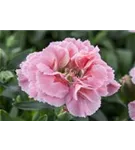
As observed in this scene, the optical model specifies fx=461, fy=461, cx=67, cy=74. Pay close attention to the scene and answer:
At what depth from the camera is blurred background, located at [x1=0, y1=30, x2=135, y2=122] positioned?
118cm

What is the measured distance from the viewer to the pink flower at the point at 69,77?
1.09 meters

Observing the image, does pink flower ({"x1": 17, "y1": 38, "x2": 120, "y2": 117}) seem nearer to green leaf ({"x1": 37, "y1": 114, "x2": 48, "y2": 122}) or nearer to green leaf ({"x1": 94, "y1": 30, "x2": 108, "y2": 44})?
green leaf ({"x1": 37, "y1": 114, "x2": 48, "y2": 122})

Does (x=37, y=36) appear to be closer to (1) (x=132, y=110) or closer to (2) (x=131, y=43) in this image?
(2) (x=131, y=43)

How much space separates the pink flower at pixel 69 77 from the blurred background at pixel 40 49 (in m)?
0.06

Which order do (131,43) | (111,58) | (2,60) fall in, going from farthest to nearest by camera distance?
(131,43) → (111,58) → (2,60)

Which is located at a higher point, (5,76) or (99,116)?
(5,76)

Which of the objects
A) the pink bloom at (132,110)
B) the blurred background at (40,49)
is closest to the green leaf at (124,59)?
the blurred background at (40,49)

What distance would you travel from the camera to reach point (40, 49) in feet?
4.20

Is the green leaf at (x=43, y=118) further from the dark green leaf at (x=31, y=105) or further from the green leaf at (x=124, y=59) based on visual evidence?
the green leaf at (x=124, y=59)

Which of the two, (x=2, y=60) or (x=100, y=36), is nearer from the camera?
(x=2, y=60)

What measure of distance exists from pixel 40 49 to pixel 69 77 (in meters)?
0.21

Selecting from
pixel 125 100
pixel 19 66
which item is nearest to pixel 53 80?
pixel 19 66

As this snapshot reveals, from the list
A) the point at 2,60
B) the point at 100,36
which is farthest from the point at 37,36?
the point at 2,60
